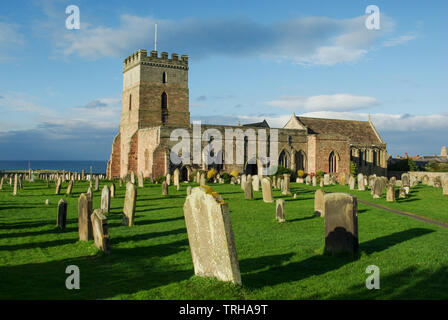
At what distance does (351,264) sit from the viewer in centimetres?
793

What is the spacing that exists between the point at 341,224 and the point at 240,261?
2.39m

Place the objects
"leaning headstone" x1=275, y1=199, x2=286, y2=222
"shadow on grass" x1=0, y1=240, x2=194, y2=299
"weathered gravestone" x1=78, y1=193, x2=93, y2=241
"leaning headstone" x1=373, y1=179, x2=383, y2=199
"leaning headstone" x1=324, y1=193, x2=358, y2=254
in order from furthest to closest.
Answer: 1. "leaning headstone" x1=373, y1=179, x2=383, y2=199
2. "leaning headstone" x1=275, y1=199, x2=286, y2=222
3. "weathered gravestone" x1=78, y1=193, x2=93, y2=241
4. "leaning headstone" x1=324, y1=193, x2=358, y2=254
5. "shadow on grass" x1=0, y1=240, x2=194, y2=299

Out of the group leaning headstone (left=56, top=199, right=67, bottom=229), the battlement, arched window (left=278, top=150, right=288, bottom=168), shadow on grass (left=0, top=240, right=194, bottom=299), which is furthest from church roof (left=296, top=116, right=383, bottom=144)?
shadow on grass (left=0, top=240, right=194, bottom=299)

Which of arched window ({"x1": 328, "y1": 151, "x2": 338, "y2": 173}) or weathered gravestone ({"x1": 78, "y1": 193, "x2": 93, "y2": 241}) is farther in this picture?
arched window ({"x1": 328, "y1": 151, "x2": 338, "y2": 173})

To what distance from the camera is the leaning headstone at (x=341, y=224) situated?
28.4 feet

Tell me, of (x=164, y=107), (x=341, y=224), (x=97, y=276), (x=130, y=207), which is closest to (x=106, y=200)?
(x=130, y=207)

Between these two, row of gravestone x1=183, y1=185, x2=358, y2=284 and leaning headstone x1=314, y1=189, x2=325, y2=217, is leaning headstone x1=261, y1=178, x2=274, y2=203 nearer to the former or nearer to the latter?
leaning headstone x1=314, y1=189, x2=325, y2=217

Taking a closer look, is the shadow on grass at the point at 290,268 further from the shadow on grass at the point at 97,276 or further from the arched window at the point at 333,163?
the arched window at the point at 333,163

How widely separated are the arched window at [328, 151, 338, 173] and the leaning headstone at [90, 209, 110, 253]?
1425 inches

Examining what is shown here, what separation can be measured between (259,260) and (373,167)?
140 ft

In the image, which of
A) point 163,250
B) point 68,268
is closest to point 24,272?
point 68,268

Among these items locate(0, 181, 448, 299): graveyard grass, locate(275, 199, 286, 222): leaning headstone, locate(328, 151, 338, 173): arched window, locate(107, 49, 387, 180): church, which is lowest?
locate(0, 181, 448, 299): graveyard grass

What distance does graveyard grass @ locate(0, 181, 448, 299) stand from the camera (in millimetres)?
6242
